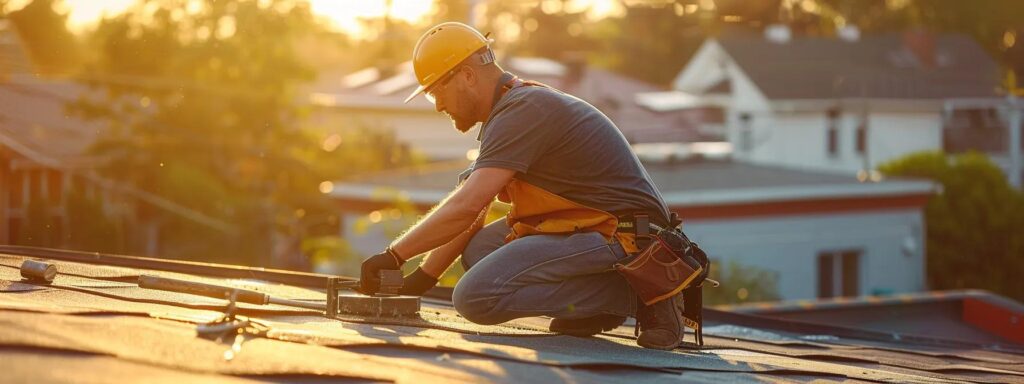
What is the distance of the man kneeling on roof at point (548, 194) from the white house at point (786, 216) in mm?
15523

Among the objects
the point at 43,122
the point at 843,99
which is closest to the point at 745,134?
the point at 843,99

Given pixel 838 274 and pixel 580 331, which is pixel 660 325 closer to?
pixel 580 331

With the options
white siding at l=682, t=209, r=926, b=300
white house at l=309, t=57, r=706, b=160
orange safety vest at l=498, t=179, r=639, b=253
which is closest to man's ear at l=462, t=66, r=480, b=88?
orange safety vest at l=498, t=179, r=639, b=253

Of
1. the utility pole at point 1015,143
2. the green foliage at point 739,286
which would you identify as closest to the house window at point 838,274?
the green foliage at point 739,286

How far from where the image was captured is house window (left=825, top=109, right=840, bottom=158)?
4078 cm

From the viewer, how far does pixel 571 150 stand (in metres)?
5.41

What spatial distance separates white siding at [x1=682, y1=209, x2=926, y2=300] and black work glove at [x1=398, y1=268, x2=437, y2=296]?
17572mm

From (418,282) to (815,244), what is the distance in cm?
2121

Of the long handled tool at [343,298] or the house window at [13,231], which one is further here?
the house window at [13,231]

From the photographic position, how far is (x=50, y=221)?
1873cm

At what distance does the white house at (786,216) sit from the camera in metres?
23.6

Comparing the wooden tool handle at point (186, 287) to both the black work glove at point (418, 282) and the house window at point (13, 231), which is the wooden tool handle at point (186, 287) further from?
the house window at point (13, 231)

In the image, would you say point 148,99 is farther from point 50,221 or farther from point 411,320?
point 411,320

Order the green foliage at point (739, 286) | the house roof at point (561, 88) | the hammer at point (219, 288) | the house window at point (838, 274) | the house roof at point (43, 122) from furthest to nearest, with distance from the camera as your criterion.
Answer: the house roof at point (561, 88) → the house window at point (838, 274) → the green foliage at point (739, 286) → the house roof at point (43, 122) → the hammer at point (219, 288)
